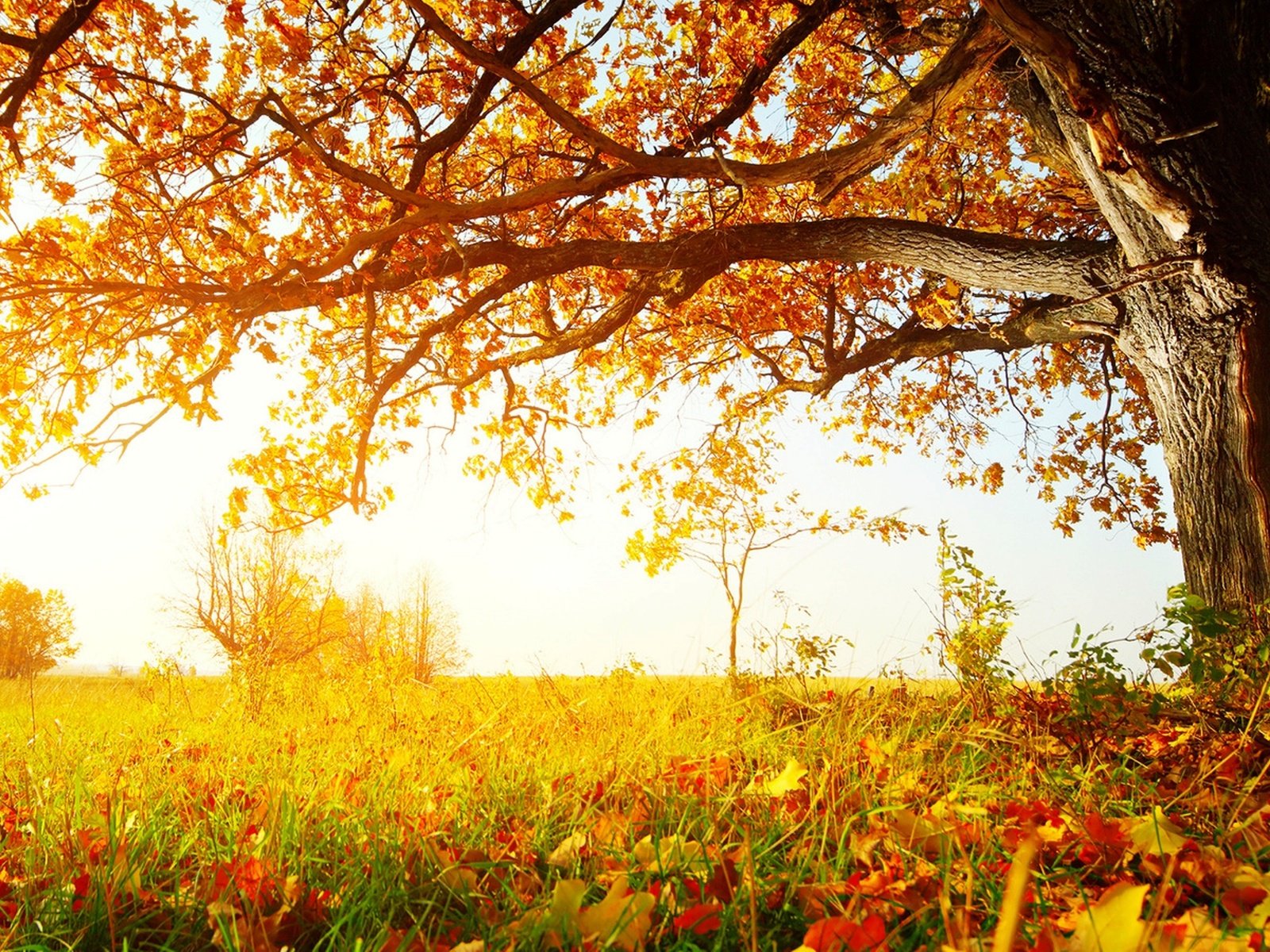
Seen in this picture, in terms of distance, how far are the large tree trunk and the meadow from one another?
244 centimetres

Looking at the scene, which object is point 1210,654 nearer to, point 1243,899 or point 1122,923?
point 1243,899

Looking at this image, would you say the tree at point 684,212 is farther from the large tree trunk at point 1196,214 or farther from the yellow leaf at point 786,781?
the yellow leaf at point 786,781

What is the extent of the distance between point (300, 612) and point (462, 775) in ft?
53.3

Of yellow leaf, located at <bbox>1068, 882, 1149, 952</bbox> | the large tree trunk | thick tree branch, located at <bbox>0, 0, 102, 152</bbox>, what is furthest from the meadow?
thick tree branch, located at <bbox>0, 0, 102, 152</bbox>

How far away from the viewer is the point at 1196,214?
17.4 ft

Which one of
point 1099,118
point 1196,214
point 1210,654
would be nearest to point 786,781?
point 1210,654

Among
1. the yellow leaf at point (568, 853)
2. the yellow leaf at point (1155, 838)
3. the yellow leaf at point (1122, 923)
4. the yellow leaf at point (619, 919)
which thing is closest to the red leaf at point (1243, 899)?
the yellow leaf at point (1155, 838)

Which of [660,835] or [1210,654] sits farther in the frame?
[1210,654]

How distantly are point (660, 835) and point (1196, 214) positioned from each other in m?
5.58

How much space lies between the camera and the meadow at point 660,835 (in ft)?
5.69

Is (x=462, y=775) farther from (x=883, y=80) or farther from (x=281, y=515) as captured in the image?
(x=883, y=80)

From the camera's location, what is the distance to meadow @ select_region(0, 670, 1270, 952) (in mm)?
1733

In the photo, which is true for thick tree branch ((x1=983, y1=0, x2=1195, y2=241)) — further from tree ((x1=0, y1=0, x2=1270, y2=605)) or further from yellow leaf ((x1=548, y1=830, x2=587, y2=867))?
yellow leaf ((x1=548, y1=830, x2=587, y2=867))

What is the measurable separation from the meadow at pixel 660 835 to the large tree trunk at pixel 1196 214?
96.2 inches
